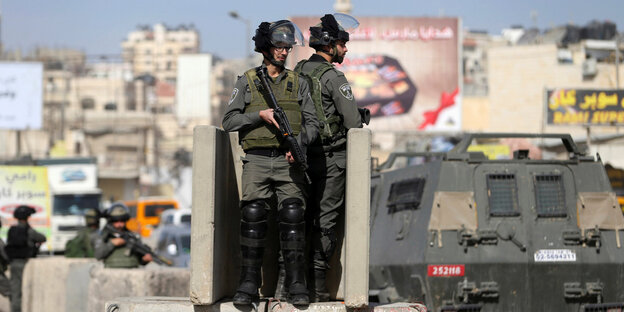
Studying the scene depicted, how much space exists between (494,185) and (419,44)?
4396cm

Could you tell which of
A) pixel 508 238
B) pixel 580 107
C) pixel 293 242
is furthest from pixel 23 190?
pixel 293 242

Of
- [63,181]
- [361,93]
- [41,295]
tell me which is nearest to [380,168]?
[41,295]

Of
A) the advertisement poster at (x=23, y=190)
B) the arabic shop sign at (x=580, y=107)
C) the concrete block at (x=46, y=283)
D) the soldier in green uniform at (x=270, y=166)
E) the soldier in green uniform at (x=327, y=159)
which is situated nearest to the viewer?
the soldier in green uniform at (x=270, y=166)

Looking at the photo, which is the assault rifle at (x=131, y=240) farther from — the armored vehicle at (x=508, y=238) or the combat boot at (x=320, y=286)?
the combat boot at (x=320, y=286)

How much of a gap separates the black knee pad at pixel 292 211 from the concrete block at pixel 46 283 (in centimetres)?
638

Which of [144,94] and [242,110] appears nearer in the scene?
[242,110]

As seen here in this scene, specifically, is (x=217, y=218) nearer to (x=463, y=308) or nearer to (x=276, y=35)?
(x=276, y=35)

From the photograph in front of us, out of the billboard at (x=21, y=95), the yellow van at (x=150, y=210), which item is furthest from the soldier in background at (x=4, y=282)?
the billboard at (x=21, y=95)

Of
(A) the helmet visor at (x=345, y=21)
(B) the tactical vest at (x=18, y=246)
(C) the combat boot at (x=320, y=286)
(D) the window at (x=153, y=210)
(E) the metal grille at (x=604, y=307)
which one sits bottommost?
(D) the window at (x=153, y=210)

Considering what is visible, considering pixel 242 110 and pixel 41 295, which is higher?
pixel 242 110

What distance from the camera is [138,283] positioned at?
10.5m

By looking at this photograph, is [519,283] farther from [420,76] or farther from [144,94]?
[144,94]

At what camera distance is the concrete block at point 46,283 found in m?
12.6

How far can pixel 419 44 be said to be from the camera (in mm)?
53469
